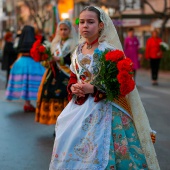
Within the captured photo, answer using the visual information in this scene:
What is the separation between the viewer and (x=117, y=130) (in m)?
4.87

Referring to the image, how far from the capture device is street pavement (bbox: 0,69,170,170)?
688 centimetres

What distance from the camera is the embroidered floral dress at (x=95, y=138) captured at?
475 cm

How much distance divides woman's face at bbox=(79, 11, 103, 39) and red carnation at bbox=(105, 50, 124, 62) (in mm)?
307

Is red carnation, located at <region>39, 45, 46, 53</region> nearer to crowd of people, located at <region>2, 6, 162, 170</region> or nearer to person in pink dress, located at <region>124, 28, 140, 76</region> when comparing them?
crowd of people, located at <region>2, 6, 162, 170</region>

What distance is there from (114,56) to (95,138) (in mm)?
691

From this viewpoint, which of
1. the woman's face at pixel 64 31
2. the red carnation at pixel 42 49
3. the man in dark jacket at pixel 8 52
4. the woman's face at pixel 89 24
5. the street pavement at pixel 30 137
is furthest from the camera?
the man in dark jacket at pixel 8 52

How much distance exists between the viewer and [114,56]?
15.7 ft

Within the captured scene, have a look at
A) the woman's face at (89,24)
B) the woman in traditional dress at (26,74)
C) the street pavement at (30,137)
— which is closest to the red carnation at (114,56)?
the woman's face at (89,24)

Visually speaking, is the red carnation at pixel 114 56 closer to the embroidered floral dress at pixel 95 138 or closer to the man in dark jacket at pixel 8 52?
the embroidered floral dress at pixel 95 138

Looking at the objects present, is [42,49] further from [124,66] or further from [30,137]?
[124,66]

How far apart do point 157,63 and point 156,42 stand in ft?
2.29

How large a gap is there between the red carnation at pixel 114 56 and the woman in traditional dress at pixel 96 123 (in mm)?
202

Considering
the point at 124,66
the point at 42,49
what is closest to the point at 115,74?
the point at 124,66

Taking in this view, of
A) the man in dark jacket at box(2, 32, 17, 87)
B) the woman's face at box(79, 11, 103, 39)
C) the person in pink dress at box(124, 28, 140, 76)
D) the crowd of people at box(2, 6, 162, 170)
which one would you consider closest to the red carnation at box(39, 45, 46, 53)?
the crowd of people at box(2, 6, 162, 170)
